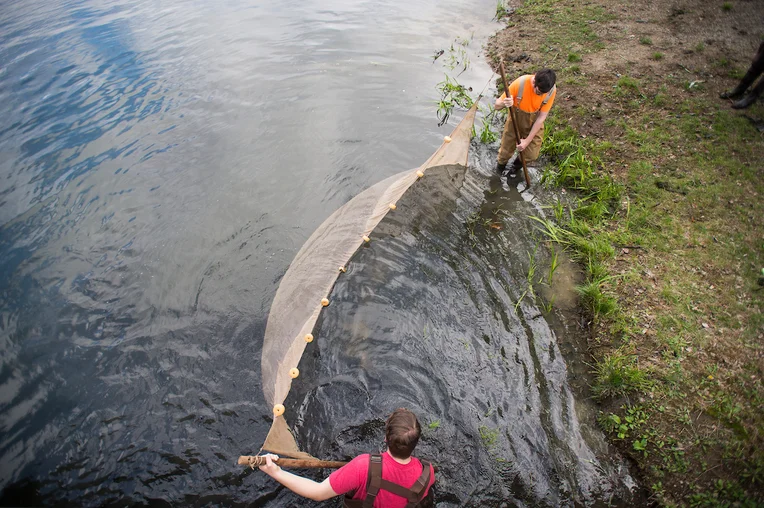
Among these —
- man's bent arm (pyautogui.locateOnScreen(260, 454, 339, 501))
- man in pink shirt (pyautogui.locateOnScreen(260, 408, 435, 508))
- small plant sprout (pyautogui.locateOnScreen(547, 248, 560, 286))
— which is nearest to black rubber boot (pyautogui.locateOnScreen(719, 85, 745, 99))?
small plant sprout (pyautogui.locateOnScreen(547, 248, 560, 286))

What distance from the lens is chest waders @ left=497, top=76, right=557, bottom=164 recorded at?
5.41 m

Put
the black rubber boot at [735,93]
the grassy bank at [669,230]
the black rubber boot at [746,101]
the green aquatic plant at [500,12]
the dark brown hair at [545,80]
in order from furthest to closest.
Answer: the green aquatic plant at [500,12] → the black rubber boot at [735,93] → the black rubber boot at [746,101] → the dark brown hair at [545,80] → the grassy bank at [669,230]

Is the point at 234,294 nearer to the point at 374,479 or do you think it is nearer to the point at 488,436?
the point at 374,479

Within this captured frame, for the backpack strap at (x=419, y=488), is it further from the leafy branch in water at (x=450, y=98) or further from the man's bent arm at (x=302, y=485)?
the leafy branch in water at (x=450, y=98)

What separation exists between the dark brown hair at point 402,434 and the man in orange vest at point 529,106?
468 centimetres

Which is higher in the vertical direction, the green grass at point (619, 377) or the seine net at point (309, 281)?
the seine net at point (309, 281)

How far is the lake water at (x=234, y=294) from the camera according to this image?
340 cm

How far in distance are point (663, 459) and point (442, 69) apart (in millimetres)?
8639

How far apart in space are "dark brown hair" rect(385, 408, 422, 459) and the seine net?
3.50ft

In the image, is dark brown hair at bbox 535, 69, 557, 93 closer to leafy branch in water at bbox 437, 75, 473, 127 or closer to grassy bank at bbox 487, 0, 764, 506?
grassy bank at bbox 487, 0, 764, 506

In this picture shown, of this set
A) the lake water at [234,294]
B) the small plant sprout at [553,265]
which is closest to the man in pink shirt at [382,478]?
the lake water at [234,294]

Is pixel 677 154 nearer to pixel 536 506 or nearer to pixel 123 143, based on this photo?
pixel 536 506

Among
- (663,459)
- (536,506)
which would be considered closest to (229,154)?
(536,506)

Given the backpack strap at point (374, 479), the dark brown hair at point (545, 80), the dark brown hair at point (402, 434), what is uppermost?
the dark brown hair at point (545, 80)
